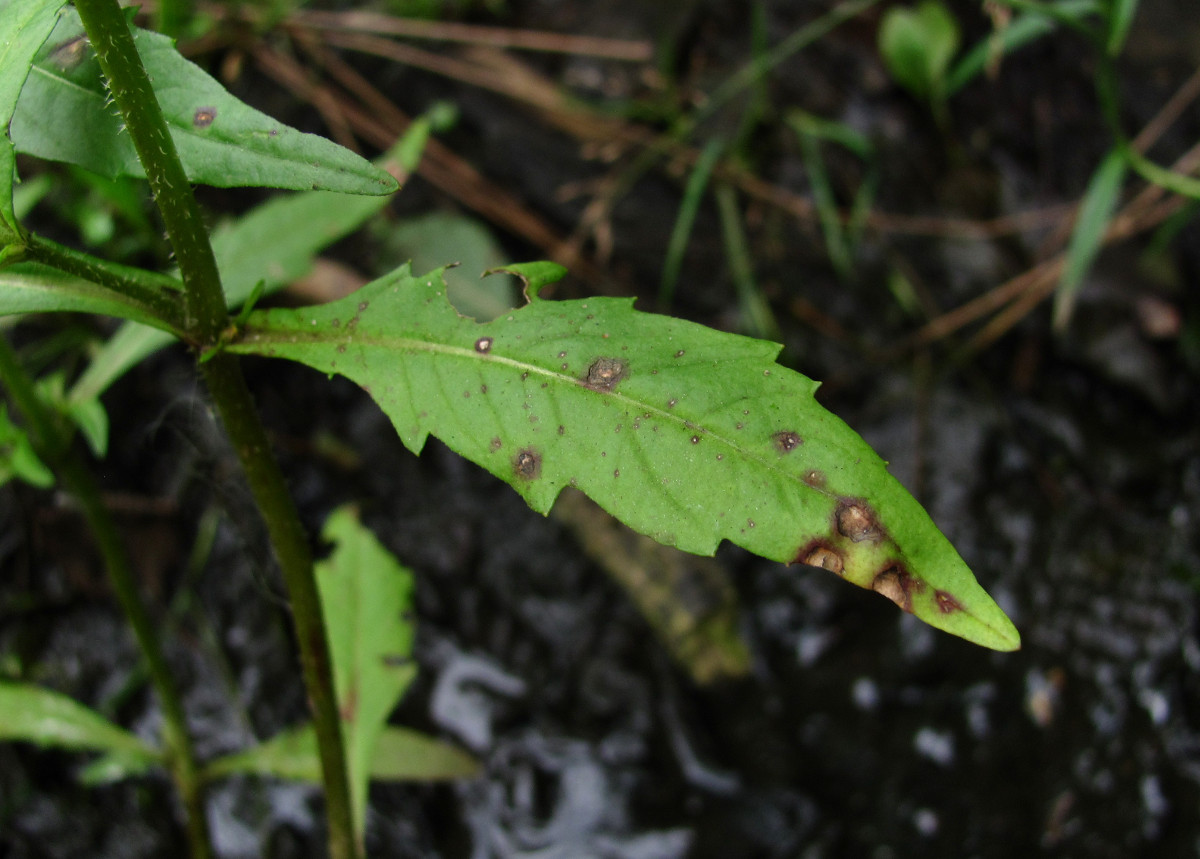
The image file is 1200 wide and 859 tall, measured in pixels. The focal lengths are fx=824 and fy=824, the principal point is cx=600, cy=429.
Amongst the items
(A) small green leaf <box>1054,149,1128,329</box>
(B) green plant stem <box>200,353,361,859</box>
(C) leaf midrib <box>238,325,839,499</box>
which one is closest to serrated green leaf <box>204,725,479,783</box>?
(B) green plant stem <box>200,353,361,859</box>

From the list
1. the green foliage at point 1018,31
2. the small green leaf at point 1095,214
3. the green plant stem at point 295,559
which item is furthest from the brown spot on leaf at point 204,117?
the small green leaf at point 1095,214

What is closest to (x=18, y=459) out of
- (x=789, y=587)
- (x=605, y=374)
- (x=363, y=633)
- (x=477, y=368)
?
(x=363, y=633)

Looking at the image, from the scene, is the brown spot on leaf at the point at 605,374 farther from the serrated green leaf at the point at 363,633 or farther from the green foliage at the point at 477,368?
the serrated green leaf at the point at 363,633

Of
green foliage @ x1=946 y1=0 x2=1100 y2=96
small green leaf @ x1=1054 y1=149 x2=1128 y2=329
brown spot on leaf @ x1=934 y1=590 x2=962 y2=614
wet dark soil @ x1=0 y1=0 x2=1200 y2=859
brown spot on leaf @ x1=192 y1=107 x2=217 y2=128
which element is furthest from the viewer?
small green leaf @ x1=1054 y1=149 x2=1128 y2=329

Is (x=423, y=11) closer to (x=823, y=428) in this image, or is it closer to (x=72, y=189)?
(x=72, y=189)

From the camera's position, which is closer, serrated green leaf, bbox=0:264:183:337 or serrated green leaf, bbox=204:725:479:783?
serrated green leaf, bbox=0:264:183:337

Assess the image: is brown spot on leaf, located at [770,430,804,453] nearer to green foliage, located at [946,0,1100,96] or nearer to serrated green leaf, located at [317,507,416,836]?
serrated green leaf, located at [317,507,416,836]

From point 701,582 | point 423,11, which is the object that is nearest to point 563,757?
point 701,582
